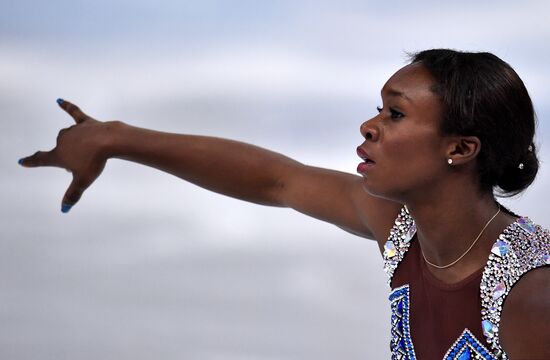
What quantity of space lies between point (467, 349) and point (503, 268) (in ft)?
0.66

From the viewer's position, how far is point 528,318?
2.14 metres

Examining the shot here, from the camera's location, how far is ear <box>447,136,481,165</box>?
2.22 metres

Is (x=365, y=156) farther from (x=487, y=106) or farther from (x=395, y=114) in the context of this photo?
(x=487, y=106)

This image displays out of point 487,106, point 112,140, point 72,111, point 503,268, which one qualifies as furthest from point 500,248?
point 72,111

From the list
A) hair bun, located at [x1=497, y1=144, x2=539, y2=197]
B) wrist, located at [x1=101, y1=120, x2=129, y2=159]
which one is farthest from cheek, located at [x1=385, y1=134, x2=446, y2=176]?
wrist, located at [x1=101, y1=120, x2=129, y2=159]

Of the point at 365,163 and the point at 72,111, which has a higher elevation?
the point at 72,111

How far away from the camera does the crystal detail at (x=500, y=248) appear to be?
7.36 ft

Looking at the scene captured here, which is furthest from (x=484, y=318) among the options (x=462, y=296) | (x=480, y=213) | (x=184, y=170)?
(x=184, y=170)

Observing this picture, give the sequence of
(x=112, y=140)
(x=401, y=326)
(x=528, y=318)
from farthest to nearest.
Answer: (x=112, y=140), (x=401, y=326), (x=528, y=318)

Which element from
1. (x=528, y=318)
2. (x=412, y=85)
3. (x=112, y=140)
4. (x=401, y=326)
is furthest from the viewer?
(x=112, y=140)

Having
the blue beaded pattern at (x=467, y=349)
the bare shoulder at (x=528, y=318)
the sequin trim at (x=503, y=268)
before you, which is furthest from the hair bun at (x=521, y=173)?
the blue beaded pattern at (x=467, y=349)

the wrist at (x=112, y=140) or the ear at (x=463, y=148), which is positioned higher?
the wrist at (x=112, y=140)

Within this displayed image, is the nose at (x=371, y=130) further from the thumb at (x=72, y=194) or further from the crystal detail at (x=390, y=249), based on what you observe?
the thumb at (x=72, y=194)

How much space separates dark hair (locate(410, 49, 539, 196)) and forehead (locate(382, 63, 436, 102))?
0.04 ft
